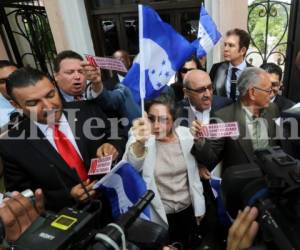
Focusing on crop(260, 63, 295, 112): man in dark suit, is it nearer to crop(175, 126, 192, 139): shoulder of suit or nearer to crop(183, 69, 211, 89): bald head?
crop(183, 69, 211, 89): bald head

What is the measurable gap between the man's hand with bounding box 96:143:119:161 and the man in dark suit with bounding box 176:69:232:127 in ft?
1.75

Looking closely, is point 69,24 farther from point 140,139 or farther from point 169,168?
point 140,139

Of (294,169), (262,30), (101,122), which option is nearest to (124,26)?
(262,30)

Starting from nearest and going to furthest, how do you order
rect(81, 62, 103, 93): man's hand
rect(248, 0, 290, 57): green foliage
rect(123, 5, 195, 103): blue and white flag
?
1. rect(123, 5, 195, 103): blue and white flag
2. rect(81, 62, 103, 93): man's hand
3. rect(248, 0, 290, 57): green foliage

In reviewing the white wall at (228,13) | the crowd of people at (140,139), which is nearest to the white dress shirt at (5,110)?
the crowd of people at (140,139)

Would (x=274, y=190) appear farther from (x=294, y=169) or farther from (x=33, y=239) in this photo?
(x=33, y=239)

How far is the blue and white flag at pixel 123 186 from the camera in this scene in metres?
1.30

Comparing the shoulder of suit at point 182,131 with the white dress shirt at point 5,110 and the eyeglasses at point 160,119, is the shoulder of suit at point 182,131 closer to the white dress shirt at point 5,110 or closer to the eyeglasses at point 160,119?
the eyeglasses at point 160,119

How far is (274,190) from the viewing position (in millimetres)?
715

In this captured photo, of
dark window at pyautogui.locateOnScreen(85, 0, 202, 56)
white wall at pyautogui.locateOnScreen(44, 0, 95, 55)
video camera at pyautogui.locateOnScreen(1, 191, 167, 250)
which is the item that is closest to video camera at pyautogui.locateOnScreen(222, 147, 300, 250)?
video camera at pyautogui.locateOnScreen(1, 191, 167, 250)

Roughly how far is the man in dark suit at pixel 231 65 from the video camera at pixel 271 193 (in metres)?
1.71

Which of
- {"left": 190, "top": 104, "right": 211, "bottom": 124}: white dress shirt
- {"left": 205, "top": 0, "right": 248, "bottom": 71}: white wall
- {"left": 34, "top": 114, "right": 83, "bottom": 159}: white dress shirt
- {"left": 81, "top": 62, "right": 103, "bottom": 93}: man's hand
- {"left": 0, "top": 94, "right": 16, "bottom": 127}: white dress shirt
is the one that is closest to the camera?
{"left": 34, "top": 114, "right": 83, "bottom": 159}: white dress shirt

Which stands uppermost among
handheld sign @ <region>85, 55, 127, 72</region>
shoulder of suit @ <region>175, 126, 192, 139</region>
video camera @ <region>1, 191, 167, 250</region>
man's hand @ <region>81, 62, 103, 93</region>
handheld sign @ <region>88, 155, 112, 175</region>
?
handheld sign @ <region>85, 55, 127, 72</region>

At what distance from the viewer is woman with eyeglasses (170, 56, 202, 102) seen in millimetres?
2340
